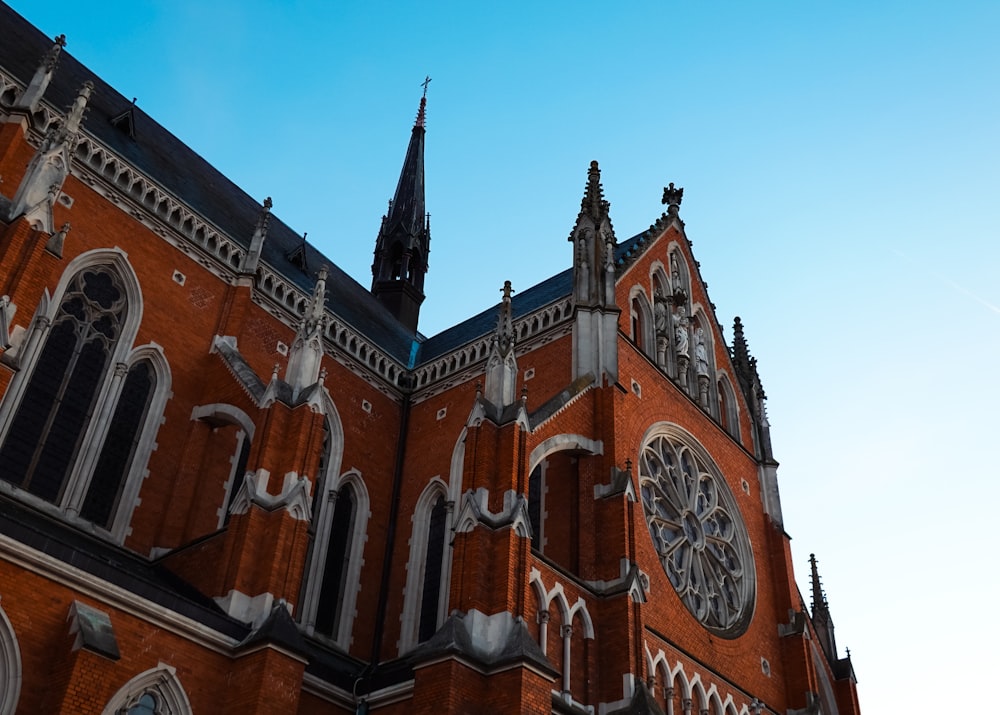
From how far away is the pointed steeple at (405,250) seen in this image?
3684 cm

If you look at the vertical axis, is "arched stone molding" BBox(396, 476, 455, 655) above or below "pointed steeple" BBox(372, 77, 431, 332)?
below

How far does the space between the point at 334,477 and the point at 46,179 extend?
29.8ft

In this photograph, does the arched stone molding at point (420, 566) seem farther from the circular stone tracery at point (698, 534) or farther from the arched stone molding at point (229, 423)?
the circular stone tracery at point (698, 534)

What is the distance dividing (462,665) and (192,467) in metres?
7.83

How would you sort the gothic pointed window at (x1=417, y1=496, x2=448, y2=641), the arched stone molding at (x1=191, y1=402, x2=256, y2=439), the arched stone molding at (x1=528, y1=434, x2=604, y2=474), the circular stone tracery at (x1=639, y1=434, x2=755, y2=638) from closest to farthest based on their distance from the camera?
the arched stone molding at (x1=528, y1=434, x2=604, y2=474) < the arched stone molding at (x1=191, y1=402, x2=256, y2=439) < the gothic pointed window at (x1=417, y1=496, x2=448, y2=641) < the circular stone tracery at (x1=639, y1=434, x2=755, y2=638)

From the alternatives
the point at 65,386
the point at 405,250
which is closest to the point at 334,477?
the point at 65,386

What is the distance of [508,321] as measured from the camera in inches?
794

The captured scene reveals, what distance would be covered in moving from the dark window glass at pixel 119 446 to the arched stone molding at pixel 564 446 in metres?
7.65

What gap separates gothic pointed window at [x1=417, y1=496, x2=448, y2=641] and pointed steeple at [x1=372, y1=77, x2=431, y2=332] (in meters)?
13.7

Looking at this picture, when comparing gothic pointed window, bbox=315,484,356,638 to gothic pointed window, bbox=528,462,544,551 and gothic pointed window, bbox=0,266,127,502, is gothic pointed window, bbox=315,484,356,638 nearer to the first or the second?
gothic pointed window, bbox=528,462,544,551

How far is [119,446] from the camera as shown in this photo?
755 inches

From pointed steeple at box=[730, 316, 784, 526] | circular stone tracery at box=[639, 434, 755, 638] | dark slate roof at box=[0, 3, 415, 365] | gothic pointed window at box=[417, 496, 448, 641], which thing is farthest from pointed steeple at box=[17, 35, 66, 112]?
pointed steeple at box=[730, 316, 784, 526]

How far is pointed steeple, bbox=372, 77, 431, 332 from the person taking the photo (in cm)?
3684

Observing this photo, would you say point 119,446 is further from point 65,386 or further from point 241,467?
point 241,467
